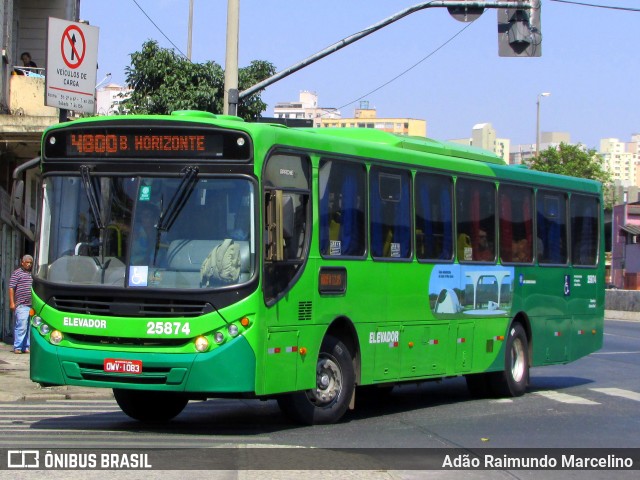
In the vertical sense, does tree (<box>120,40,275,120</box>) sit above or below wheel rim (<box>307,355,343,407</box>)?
above

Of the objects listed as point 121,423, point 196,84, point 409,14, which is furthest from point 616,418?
point 196,84

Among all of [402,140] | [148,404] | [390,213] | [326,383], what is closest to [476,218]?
[402,140]

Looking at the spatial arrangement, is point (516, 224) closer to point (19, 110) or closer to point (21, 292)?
point (21, 292)

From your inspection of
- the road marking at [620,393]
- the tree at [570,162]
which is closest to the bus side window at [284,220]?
the road marking at [620,393]

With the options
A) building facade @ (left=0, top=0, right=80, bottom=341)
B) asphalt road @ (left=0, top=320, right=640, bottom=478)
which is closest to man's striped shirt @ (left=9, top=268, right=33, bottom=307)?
building facade @ (left=0, top=0, right=80, bottom=341)

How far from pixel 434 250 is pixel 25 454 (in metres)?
6.28

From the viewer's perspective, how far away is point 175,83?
27.9m

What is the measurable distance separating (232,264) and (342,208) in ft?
6.44

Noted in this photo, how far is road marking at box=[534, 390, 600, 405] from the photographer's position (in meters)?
15.2

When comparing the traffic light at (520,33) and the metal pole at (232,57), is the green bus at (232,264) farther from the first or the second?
the traffic light at (520,33)

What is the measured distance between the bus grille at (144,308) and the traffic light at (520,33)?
33.9 ft

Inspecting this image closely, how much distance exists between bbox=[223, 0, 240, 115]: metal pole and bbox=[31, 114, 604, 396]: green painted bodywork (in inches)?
181

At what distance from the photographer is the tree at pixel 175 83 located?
2788cm

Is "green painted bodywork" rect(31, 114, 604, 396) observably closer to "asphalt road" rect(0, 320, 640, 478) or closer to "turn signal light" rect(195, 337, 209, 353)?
"turn signal light" rect(195, 337, 209, 353)
